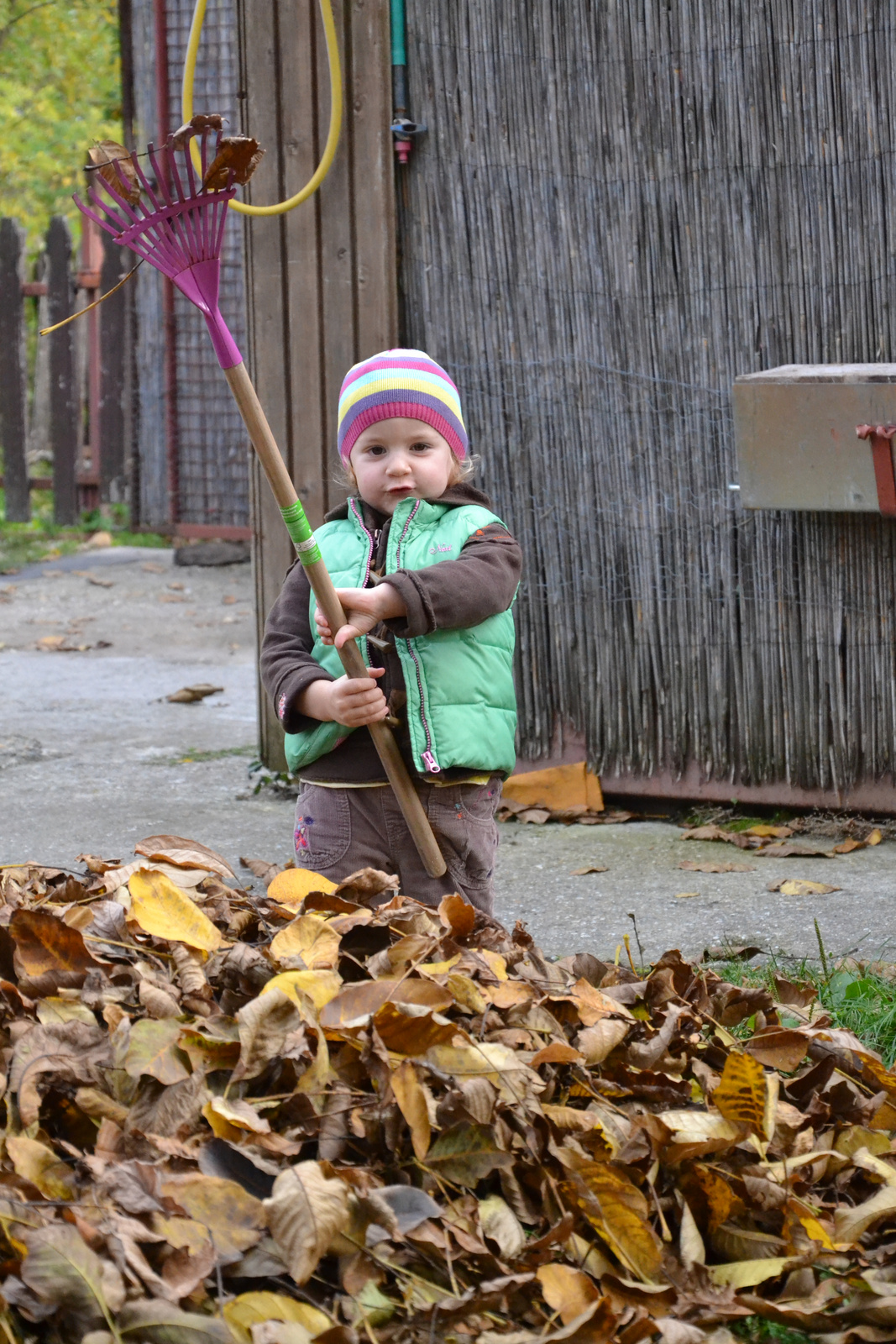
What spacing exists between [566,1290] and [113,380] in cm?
929

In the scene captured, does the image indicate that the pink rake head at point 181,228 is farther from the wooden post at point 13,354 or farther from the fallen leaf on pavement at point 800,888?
the wooden post at point 13,354

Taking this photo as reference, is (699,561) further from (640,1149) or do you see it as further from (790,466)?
(640,1149)

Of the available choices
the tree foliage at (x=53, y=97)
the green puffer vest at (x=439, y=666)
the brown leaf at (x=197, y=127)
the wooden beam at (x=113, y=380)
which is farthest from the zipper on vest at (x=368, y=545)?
the tree foliage at (x=53, y=97)

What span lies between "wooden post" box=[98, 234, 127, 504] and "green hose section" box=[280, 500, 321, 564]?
307 inches

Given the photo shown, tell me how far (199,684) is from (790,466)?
3.02 m

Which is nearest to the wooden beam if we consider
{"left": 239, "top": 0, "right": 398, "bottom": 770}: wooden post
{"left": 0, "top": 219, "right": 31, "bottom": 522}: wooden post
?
{"left": 0, "top": 219, "right": 31, "bottom": 522}: wooden post

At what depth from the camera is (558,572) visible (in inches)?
161

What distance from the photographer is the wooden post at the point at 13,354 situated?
10.1 m

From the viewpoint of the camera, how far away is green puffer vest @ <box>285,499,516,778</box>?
8.63 feet

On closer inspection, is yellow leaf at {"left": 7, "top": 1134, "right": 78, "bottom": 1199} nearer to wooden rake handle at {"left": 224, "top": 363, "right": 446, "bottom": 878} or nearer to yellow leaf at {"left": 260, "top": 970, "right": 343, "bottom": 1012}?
yellow leaf at {"left": 260, "top": 970, "right": 343, "bottom": 1012}

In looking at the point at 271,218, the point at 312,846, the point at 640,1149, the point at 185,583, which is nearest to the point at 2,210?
the point at 185,583

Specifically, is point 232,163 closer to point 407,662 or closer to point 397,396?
point 397,396

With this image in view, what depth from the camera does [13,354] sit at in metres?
10.2

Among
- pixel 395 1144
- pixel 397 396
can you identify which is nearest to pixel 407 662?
pixel 397 396
